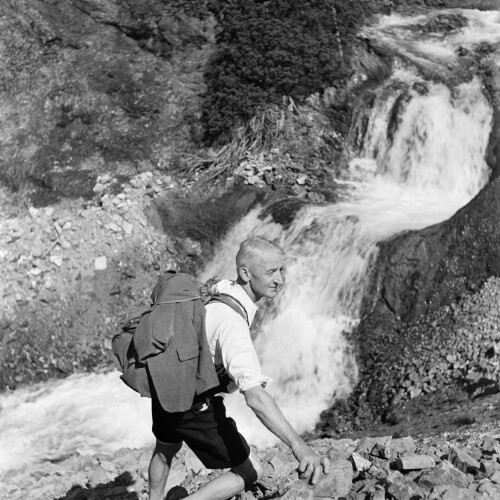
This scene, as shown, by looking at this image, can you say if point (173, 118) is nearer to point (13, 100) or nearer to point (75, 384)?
point (13, 100)

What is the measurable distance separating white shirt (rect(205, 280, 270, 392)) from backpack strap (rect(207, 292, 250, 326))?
2 centimetres

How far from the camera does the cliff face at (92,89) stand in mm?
12812

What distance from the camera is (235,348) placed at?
3.77 m

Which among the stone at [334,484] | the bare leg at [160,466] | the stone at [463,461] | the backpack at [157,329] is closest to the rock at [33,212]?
the bare leg at [160,466]

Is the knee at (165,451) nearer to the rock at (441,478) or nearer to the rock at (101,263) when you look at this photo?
the rock at (441,478)

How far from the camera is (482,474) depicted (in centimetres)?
469

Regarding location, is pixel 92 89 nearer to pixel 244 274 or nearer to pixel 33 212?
pixel 33 212

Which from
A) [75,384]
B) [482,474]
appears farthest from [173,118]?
[482,474]

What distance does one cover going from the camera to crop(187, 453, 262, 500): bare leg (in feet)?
13.4

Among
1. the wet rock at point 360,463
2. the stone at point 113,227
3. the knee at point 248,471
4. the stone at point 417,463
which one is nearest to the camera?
the knee at point 248,471

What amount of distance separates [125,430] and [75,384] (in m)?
1.56

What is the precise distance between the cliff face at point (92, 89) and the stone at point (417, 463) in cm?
856

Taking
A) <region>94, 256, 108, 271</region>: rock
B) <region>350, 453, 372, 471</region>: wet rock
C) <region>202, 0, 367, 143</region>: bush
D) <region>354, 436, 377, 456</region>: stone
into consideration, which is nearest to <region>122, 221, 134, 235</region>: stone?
<region>94, 256, 108, 271</region>: rock

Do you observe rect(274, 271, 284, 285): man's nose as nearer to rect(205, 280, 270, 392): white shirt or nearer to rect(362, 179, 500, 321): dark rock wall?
rect(205, 280, 270, 392): white shirt
